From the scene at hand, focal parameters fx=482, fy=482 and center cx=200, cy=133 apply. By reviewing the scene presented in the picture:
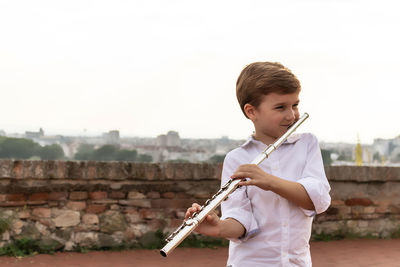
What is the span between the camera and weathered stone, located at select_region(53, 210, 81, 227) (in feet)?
16.1

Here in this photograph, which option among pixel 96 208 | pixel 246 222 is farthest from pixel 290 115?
pixel 96 208

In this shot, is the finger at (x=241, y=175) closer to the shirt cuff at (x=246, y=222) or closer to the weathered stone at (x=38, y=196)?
the shirt cuff at (x=246, y=222)

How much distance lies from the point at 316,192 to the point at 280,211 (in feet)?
0.42

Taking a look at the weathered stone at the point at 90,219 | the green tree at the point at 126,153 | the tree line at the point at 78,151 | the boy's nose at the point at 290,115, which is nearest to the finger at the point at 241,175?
the boy's nose at the point at 290,115

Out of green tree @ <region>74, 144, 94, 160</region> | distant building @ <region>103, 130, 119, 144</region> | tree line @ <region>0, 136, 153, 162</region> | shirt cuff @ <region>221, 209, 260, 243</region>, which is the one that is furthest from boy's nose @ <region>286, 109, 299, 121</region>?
distant building @ <region>103, 130, 119, 144</region>

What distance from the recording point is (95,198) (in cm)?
502

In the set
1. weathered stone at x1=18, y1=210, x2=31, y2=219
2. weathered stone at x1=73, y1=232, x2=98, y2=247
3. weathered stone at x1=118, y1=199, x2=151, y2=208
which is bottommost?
weathered stone at x1=73, y1=232, x2=98, y2=247

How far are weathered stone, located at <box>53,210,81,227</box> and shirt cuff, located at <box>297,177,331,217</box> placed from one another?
3.83 metres

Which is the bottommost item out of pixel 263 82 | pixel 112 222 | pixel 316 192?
pixel 112 222

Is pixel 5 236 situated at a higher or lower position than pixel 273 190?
lower

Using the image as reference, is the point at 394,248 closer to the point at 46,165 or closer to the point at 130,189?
the point at 130,189

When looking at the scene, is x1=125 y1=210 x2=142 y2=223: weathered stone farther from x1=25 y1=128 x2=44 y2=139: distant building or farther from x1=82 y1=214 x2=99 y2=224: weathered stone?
x1=25 y1=128 x2=44 y2=139: distant building

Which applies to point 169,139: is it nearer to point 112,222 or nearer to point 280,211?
point 112,222

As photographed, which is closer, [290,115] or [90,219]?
[290,115]
